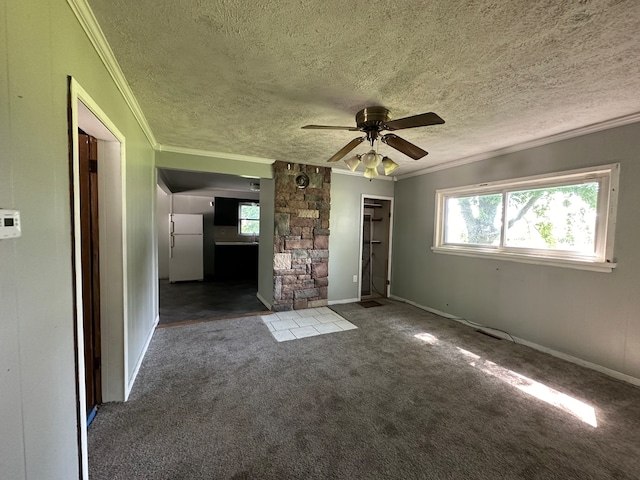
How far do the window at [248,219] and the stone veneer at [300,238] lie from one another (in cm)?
303

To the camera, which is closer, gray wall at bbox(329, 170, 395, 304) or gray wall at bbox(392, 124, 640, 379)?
gray wall at bbox(392, 124, 640, 379)

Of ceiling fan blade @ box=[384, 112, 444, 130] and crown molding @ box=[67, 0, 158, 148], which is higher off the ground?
crown molding @ box=[67, 0, 158, 148]

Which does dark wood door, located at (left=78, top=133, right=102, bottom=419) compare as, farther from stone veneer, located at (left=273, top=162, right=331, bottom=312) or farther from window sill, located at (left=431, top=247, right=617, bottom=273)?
window sill, located at (left=431, top=247, right=617, bottom=273)

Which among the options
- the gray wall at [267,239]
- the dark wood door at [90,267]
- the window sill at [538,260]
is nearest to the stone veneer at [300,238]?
the gray wall at [267,239]

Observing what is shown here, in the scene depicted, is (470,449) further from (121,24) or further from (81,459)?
(121,24)

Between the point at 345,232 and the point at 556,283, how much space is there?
9.02 ft

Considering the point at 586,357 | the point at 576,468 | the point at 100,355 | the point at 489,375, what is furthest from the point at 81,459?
the point at 586,357

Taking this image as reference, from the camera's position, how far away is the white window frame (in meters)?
2.28

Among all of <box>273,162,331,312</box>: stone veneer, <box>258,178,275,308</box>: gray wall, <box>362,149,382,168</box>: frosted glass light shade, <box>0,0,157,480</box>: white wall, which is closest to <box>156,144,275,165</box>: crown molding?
<box>273,162,331,312</box>: stone veneer

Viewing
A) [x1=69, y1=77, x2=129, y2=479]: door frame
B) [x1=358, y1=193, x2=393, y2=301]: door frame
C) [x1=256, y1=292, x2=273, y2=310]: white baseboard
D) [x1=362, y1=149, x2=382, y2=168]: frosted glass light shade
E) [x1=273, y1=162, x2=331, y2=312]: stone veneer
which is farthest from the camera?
[x1=358, y1=193, x2=393, y2=301]: door frame

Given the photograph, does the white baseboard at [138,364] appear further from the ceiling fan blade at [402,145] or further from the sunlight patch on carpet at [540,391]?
the sunlight patch on carpet at [540,391]

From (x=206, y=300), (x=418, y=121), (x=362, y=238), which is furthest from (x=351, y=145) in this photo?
(x=206, y=300)

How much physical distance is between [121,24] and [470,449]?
9.87ft

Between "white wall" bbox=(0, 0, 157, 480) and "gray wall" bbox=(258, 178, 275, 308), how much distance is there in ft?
8.86
